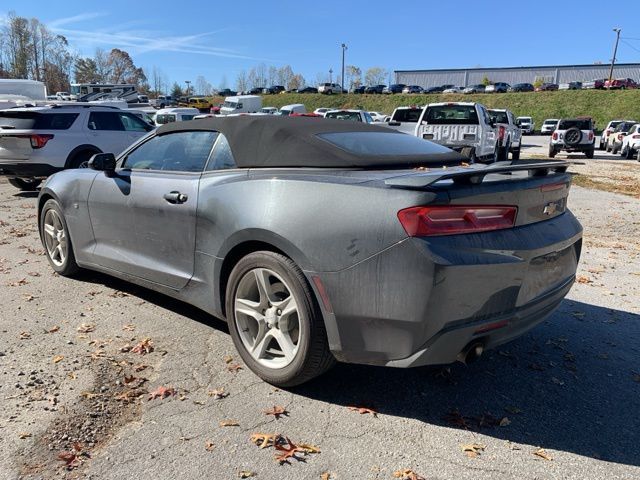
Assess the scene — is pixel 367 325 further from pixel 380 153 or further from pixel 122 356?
pixel 122 356

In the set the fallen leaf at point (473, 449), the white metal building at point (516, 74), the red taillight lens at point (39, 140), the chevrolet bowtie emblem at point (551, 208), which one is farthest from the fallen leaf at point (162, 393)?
the white metal building at point (516, 74)

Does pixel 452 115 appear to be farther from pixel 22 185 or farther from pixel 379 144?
pixel 379 144

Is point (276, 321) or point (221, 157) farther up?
point (221, 157)

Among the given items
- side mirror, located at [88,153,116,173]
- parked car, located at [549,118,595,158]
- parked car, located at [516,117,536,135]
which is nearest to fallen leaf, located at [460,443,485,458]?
side mirror, located at [88,153,116,173]

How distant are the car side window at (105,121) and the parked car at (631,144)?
76.6 feet

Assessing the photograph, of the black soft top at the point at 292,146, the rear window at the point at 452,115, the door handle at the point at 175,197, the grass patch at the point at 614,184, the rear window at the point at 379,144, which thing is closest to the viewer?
the black soft top at the point at 292,146

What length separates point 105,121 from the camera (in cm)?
1162

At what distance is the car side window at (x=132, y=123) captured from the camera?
12040 millimetres

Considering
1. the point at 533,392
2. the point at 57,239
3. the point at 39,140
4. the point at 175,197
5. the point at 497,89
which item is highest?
the point at 497,89

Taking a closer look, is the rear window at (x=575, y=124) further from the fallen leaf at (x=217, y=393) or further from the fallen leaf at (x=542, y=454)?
the fallen leaf at (x=217, y=393)

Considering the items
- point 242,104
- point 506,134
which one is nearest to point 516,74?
point 242,104

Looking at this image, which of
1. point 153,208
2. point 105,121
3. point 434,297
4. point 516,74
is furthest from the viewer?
point 516,74

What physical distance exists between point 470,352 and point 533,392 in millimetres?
750

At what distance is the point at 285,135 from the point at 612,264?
184 inches
